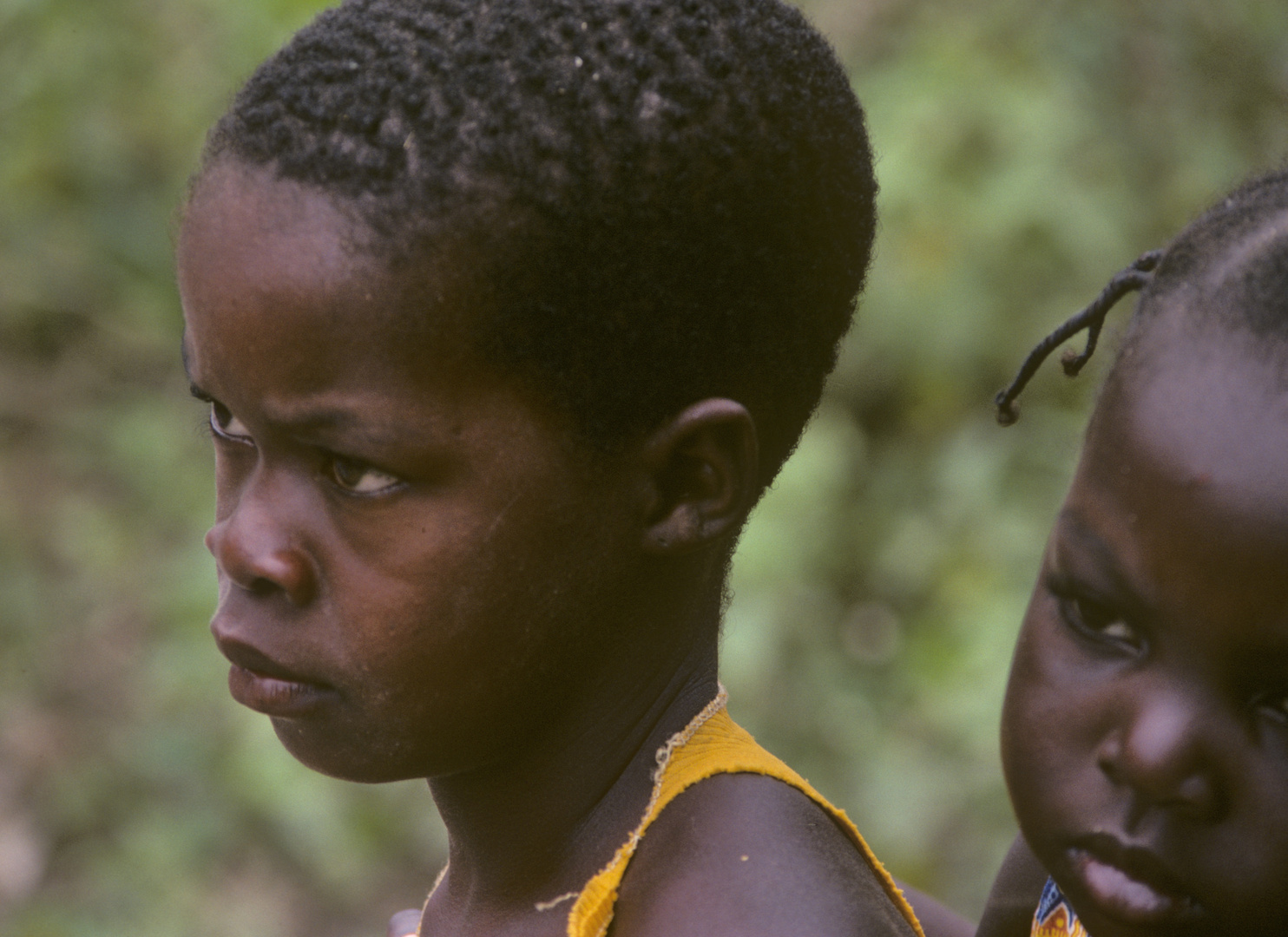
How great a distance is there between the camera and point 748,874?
167cm

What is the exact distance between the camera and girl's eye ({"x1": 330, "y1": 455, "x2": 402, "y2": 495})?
1.71 metres

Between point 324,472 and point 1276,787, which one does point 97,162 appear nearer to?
point 324,472

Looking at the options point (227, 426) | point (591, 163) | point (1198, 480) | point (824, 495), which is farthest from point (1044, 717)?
point (824, 495)

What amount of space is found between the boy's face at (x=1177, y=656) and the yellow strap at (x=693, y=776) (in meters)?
0.40

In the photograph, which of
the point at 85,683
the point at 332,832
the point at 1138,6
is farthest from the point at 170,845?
the point at 1138,6

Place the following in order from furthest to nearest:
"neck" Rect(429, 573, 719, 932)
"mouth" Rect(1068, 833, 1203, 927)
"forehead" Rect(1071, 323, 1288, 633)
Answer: "neck" Rect(429, 573, 719, 932), "mouth" Rect(1068, 833, 1203, 927), "forehead" Rect(1071, 323, 1288, 633)

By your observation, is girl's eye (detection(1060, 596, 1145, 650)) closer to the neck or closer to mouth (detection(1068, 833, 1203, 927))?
mouth (detection(1068, 833, 1203, 927))

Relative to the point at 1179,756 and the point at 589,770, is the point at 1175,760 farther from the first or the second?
the point at 589,770

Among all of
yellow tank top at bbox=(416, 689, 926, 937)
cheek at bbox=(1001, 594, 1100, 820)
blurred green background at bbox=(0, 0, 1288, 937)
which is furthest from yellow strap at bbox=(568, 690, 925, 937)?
blurred green background at bbox=(0, 0, 1288, 937)

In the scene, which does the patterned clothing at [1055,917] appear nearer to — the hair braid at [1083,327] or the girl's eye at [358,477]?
the hair braid at [1083,327]

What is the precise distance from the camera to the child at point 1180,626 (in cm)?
136

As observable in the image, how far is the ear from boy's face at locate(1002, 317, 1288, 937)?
418 mm

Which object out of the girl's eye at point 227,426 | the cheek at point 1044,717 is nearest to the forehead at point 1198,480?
the cheek at point 1044,717

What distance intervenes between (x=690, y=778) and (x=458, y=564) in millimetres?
379
